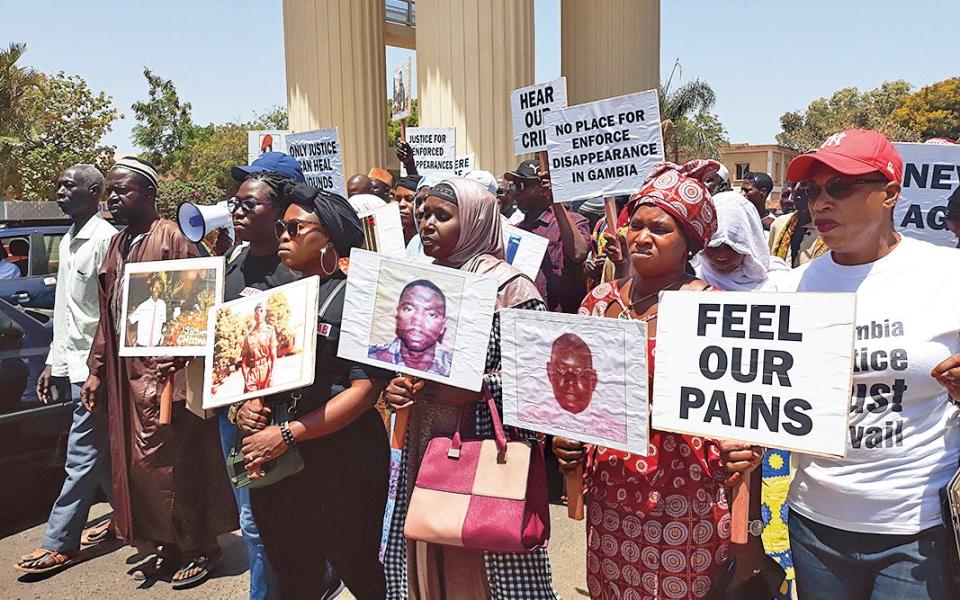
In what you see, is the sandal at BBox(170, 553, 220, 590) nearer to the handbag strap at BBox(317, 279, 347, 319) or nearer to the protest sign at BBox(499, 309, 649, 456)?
the handbag strap at BBox(317, 279, 347, 319)

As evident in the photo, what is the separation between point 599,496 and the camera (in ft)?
7.64

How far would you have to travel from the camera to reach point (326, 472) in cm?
290

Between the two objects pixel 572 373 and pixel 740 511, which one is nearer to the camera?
pixel 740 511

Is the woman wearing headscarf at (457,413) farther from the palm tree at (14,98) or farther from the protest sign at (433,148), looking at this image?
the palm tree at (14,98)

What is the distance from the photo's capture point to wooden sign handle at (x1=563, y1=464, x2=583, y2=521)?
226 cm

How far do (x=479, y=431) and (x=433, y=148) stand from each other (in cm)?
514

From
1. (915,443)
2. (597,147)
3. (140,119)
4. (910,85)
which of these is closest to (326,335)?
(915,443)

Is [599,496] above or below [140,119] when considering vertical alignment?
below

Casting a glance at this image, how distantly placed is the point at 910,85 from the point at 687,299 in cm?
5903

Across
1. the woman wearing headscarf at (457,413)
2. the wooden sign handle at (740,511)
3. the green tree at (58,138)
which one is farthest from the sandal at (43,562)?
the green tree at (58,138)

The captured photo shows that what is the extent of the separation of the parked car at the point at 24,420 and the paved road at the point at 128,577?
452 mm

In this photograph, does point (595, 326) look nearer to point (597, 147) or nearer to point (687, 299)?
point (687, 299)

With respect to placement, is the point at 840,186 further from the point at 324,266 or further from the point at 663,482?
the point at 324,266

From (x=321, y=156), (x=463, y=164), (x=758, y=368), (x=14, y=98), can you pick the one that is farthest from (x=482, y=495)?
(x=14, y=98)
